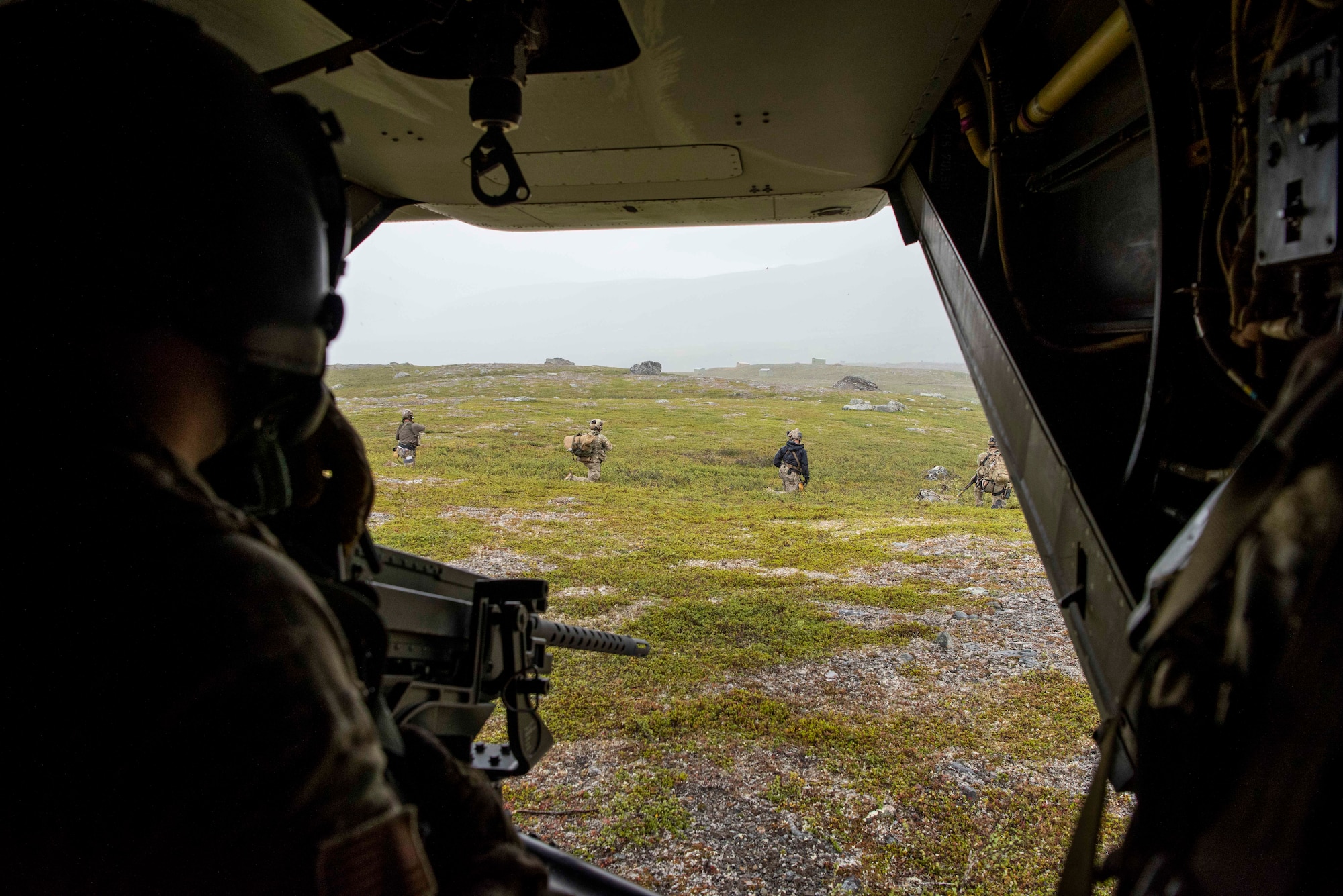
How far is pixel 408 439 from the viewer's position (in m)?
15.7

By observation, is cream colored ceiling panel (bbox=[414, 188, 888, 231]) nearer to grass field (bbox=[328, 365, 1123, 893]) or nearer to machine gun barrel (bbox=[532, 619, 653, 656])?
grass field (bbox=[328, 365, 1123, 893])

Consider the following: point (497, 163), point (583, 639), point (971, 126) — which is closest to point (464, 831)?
point (497, 163)

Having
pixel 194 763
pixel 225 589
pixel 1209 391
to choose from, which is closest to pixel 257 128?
pixel 225 589

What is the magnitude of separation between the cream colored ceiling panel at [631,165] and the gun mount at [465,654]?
149 centimetres

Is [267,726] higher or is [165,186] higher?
[165,186]

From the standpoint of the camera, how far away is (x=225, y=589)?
642 millimetres

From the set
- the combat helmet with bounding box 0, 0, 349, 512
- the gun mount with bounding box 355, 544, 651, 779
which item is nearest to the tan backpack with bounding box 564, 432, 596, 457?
the gun mount with bounding box 355, 544, 651, 779

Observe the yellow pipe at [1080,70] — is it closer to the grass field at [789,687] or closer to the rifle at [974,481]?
the grass field at [789,687]

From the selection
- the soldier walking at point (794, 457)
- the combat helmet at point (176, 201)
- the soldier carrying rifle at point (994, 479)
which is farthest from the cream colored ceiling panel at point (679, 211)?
the soldier carrying rifle at point (994, 479)

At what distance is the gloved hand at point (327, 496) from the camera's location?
1372mm

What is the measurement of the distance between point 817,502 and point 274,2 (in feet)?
48.1

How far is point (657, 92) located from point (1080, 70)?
1.14 metres

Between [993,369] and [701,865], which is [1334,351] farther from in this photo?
[701,865]

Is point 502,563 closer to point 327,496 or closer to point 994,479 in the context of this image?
point 327,496
